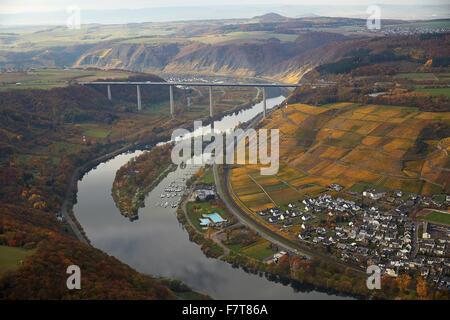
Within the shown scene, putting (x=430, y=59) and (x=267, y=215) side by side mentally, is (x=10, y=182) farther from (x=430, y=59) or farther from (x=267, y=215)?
(x=430, y=59)

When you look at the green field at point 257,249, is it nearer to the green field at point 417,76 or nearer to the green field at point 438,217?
the green field at point 438,217

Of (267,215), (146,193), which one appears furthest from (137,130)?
(267,215)

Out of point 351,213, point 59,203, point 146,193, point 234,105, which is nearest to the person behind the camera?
point 351,213

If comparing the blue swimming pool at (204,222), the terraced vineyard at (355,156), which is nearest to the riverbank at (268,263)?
the blue swimming pool at (204,222)

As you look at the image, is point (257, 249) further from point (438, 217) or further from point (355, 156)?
point (355, 156)

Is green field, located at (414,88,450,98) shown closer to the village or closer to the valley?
the valley

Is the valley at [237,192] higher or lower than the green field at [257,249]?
higher
